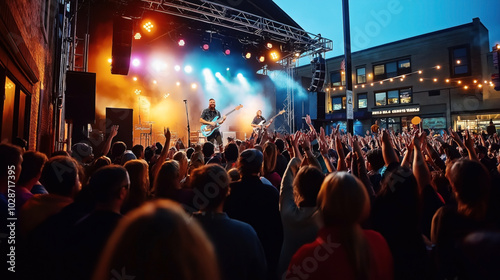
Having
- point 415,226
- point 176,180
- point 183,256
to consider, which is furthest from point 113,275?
point 415,226

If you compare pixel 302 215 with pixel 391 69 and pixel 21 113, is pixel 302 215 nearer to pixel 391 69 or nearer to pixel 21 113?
pixel 21 113

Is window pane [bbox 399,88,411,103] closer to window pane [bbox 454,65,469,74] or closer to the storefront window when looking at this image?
window pane [bbox 454,65,469,74]

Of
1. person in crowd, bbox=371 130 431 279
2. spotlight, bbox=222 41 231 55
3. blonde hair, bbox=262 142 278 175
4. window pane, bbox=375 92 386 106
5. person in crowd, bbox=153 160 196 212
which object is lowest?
person in crowd, bbox=371 130 431 279

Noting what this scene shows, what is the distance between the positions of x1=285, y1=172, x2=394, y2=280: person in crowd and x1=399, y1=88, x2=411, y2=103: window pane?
22763mm

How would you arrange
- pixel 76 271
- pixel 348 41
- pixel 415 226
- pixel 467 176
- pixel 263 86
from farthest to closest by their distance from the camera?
pixel 263 86
pixel 348 41
pixel 415 226
pixel 467 176
pixel 76 271

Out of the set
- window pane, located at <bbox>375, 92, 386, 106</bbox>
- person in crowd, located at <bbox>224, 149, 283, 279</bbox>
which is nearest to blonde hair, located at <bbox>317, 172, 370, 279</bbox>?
person in crowd, located at <bbox>224, 149, 283, 279</bbox>

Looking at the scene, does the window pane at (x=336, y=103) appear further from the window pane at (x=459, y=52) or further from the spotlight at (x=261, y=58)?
the spotlight at (x=261, y=58)

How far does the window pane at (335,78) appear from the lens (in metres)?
24.7

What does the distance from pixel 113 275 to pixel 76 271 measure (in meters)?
0.61

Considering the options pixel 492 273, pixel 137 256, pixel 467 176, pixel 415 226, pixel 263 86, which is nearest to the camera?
pixel 137 256

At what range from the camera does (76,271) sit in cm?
145

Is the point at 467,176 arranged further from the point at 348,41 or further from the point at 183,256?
the point at 348,41

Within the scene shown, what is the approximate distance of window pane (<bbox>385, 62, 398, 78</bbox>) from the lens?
2181cm

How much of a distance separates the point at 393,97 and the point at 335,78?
16.5ft
